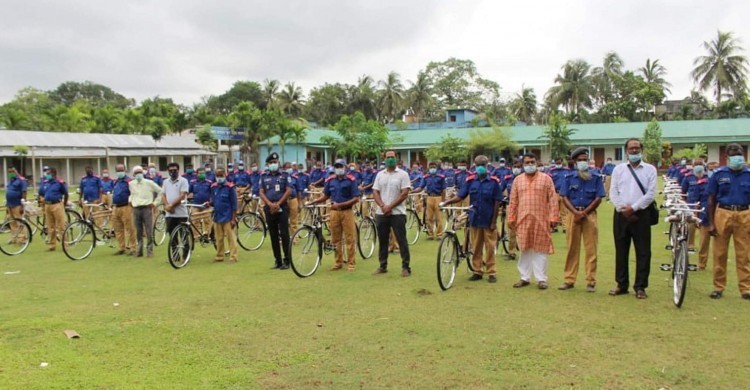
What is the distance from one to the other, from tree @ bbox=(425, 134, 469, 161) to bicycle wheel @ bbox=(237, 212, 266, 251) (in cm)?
3081

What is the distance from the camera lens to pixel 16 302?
7.56m

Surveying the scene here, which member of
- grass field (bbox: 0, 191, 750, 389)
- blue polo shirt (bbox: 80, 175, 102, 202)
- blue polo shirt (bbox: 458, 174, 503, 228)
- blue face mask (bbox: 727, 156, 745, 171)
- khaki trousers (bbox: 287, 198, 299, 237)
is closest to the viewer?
grass field (bbox: 0, 191, 750, 389)

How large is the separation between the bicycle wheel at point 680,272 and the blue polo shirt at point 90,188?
1274cm

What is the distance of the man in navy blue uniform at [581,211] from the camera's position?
7.94 m

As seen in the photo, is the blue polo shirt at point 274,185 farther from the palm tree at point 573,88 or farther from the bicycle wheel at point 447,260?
the palm tree at point 573,88

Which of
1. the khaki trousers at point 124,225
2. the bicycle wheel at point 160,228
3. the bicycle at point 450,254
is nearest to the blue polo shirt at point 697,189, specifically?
Result: the bicycle at point 450,254

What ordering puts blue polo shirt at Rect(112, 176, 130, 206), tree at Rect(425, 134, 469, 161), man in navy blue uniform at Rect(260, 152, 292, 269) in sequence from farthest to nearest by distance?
tree at Rect(425, 134, 469, 161), blue polo shirt at Rect(112, 176, 130, 206), man in navy blue uniform at Rect(260, 152, 292, 269)

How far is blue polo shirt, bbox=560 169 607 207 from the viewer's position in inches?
315

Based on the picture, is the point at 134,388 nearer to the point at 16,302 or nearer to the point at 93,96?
the point at 16,302

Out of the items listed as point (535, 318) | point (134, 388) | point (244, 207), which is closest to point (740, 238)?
point (535, 318)

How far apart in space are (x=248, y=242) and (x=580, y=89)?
52.7 metres

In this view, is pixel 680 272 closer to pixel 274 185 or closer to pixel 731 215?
pixel 731 215

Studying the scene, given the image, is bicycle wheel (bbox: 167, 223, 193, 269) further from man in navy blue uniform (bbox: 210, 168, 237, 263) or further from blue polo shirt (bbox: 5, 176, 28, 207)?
blue polo shirt (bbox: 5, 176, 28, 207)

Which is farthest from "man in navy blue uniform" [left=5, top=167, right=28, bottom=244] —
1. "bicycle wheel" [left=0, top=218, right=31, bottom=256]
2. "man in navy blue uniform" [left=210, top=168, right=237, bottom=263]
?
"man in navy blue uniform" [left=210, top=168, right=237, bottom=263]
